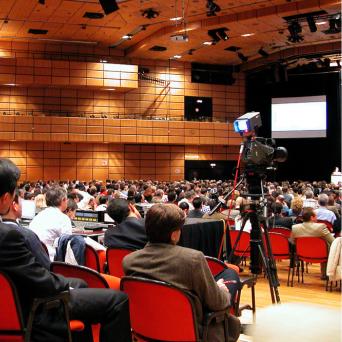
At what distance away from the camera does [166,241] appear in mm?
3051

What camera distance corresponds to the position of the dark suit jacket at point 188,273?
288 cm

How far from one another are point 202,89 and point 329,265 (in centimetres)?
2201

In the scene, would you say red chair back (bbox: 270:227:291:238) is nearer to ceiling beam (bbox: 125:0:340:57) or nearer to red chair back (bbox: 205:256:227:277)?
red chair back (bbox: 205:256:227:277)

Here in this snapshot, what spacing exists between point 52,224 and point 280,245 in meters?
3.65

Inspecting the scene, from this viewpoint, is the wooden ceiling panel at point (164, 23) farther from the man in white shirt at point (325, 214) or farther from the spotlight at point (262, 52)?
the man in white shirt at point (325, 214)

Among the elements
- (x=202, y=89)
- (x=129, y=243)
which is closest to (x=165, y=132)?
(x=202, y=89)

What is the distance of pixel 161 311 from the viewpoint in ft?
9.57

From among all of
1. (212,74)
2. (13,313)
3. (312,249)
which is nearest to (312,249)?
(312,249)

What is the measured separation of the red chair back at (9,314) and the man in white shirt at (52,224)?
2.34 meters

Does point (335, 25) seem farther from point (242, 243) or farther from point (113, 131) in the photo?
point (242, 243)

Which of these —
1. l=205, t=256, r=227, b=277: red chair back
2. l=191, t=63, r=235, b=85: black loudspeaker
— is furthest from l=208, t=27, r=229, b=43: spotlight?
l=205, t=256, r=227, b=277: red chair back

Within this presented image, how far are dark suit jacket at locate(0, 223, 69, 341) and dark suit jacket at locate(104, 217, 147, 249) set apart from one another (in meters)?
1.75

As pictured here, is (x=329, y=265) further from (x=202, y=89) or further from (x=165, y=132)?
(x=202, y=89)

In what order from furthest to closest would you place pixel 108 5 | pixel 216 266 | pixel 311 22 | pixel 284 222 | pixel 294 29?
1. pixel 294 29
2. pixel 311 22
3. pixel 108 5
4. pixel 284 222
5. pixel 216 266
